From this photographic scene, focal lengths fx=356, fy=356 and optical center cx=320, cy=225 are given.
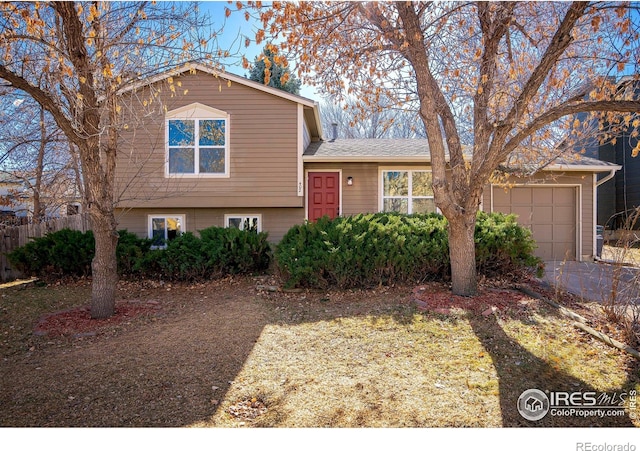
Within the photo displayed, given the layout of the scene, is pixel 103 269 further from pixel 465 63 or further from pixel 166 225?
pixel 465 63

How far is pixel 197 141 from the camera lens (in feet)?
28.8

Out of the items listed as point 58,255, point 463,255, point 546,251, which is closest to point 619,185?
point 546,251

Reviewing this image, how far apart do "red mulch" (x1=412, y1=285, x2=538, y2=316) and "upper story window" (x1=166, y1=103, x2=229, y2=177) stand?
572cm

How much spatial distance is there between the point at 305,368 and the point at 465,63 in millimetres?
5540

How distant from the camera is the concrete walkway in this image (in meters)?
4.05

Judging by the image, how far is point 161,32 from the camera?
506cm

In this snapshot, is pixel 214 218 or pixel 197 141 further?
pixel 214 218

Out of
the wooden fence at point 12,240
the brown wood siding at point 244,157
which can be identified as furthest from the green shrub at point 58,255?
the brown wood siding at point 244,157

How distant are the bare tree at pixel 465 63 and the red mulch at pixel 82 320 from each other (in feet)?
14.4

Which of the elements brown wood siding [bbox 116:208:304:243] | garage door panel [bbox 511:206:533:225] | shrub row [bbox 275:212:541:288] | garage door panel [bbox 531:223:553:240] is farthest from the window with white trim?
garage door panel [bbox 531:223:553:240]

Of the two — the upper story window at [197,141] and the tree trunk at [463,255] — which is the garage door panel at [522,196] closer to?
the tree trunk at [463,255]
